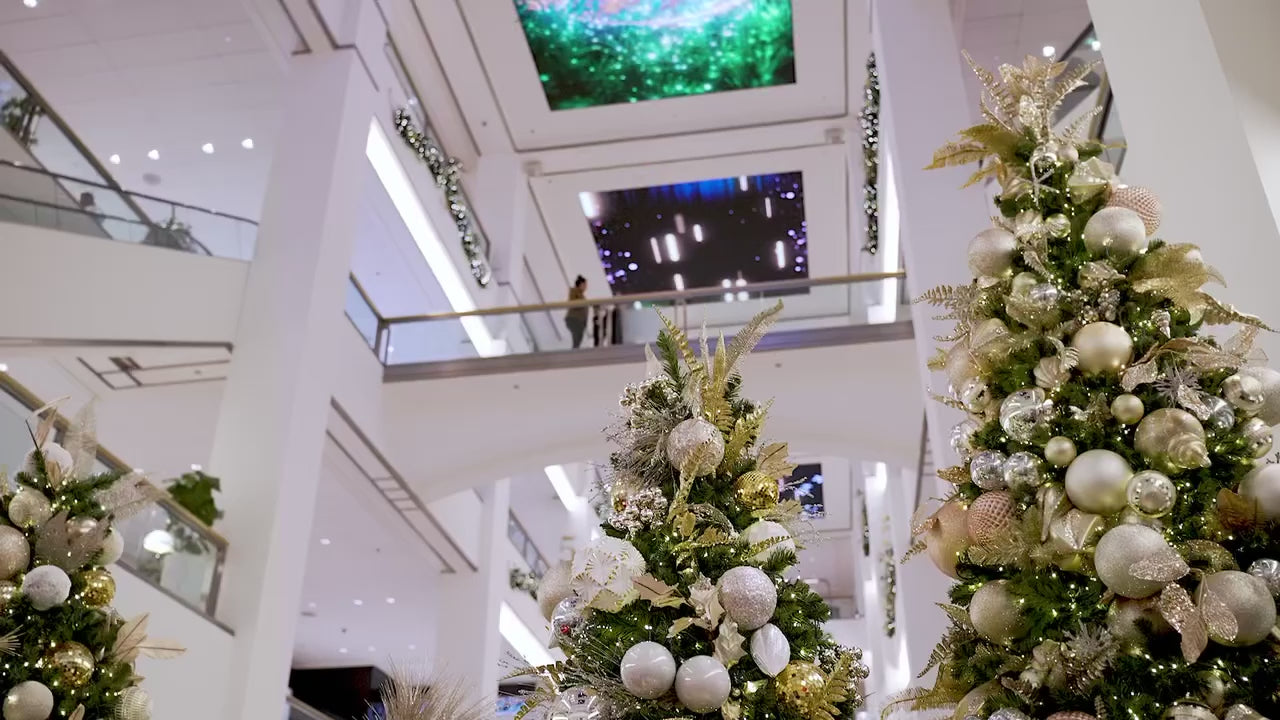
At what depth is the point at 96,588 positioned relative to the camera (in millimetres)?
3955

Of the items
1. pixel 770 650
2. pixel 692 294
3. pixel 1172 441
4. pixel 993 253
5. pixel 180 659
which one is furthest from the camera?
pixel 692 294

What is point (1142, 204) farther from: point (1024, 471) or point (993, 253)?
point (1024, 471)

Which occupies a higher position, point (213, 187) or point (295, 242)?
point (213, 187)

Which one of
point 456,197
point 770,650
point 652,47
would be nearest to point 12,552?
point 770,650

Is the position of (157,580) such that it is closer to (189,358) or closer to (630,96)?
(189,358)

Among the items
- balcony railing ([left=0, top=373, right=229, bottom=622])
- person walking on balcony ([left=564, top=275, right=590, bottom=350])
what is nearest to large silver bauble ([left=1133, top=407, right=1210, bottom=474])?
balcony railing ([left=0, top=373, right=229, bottom=622])

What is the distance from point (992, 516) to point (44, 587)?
3226mm

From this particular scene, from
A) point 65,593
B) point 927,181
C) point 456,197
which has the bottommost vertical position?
point 65,593

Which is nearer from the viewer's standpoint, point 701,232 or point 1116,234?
point 1116,234

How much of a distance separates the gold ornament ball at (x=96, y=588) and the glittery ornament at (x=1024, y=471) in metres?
3.24

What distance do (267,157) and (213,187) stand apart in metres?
0.95

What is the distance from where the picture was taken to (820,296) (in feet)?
37.4

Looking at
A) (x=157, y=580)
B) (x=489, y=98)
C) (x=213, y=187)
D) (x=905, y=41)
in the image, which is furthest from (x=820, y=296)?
(x=213, y=187)

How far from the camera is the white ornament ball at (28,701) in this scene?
3.61 meters
